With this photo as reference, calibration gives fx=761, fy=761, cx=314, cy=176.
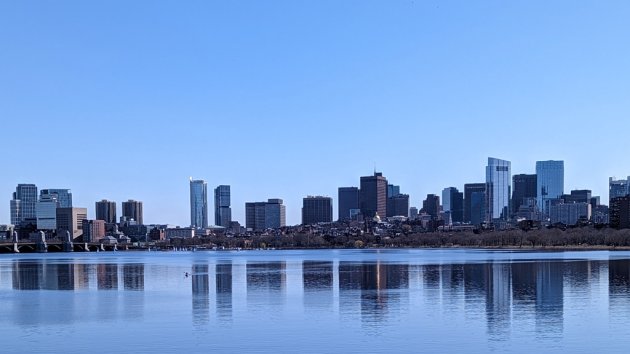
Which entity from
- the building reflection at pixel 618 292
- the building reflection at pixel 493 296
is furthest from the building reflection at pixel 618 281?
the building reflection at pixel 493 296

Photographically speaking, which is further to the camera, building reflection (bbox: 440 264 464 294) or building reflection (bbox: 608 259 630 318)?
building reflection (bbox: 440 264 464 294)

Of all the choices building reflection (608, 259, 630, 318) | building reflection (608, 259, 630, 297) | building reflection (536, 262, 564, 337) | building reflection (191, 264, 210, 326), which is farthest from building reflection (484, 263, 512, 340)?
building reflection (191, 264, 210, 326)

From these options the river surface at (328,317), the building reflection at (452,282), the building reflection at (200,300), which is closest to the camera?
the river surface at (328,317)

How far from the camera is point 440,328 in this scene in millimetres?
40719

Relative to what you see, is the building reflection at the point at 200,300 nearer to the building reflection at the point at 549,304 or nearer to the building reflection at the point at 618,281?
the building reflection at the point at 549,304

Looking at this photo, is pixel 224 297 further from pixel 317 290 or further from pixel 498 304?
pixel 498 304

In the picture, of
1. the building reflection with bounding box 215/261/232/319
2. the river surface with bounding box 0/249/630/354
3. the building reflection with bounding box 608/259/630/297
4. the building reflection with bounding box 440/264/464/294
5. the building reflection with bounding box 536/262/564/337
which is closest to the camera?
the river surface with bounding box 0/249/630/354

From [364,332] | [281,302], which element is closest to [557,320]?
[364,332]

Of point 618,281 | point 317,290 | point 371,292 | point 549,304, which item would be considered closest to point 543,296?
point 549,304

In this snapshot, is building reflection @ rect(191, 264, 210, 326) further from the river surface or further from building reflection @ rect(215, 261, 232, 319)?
building reflection @ rect(215, 261, 232, 319)

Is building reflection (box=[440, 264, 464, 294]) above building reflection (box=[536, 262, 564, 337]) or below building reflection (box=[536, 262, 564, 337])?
below

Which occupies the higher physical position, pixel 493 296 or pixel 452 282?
pixel 493 296

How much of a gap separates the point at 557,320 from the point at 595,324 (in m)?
2.16

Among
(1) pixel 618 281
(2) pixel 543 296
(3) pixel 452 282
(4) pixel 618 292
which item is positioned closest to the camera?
(2) pixel 543 296
